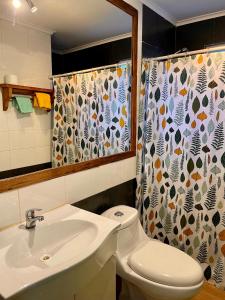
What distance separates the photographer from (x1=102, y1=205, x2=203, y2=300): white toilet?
1.36 metres

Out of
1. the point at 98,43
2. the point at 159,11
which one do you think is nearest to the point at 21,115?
the point at 98,43

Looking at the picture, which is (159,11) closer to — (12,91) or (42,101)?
(42,101)

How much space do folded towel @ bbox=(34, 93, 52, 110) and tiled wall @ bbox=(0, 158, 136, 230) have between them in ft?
1.43

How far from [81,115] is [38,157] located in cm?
47

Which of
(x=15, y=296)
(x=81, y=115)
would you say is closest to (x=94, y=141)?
(x=81, y=115)

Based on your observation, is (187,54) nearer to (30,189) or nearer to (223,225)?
(223,225)

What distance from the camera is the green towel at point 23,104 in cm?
125

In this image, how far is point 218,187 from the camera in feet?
5.97

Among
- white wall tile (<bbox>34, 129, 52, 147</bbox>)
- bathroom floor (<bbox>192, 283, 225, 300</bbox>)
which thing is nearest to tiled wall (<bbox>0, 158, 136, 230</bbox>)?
white wall tile (<bbox>34, 129, 52, 147</bbox>)

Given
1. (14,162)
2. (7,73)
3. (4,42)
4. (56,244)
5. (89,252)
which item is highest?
(4,42)

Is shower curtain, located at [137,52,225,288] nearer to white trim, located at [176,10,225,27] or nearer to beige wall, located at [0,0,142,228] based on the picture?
beige wall, located at [0,0,142,228]

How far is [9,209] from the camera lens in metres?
1.18

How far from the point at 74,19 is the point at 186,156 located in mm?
1276

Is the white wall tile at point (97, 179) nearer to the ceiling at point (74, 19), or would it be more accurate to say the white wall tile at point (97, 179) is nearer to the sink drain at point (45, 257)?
the sink drain at point (45, 257)
